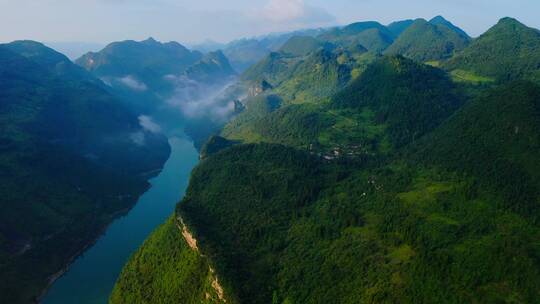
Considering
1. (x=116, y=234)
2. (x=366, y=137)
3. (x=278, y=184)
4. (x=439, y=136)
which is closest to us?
(x=278, y=184)

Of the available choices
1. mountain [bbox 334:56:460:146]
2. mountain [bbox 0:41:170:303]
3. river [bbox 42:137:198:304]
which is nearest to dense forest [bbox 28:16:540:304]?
mountain [bbox 334:56:460:146]

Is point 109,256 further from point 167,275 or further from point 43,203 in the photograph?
point 167,275

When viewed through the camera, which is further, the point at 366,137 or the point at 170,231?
the point at 366,137

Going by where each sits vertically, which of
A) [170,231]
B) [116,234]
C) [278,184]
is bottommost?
[116,234]

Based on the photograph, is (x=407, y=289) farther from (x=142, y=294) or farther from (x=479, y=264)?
(x=142, y=294)

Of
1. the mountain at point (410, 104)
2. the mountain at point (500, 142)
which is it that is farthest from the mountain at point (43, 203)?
the mountain at point (500, 142)

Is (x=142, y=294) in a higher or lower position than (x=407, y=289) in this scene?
lower

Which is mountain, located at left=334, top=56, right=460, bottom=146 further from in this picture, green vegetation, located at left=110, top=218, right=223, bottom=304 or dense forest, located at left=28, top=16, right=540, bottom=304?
green vegetation, located at left=110, top=218, right=223, bottom=304

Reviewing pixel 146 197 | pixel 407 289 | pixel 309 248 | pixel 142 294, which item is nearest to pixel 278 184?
pixel 309 248
